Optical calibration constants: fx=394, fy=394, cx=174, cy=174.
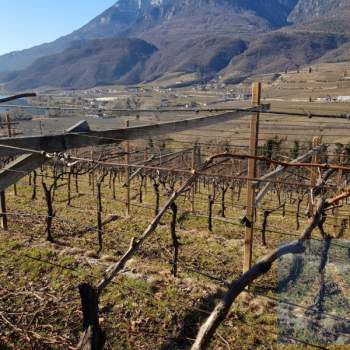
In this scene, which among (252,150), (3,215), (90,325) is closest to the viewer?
(90,325)

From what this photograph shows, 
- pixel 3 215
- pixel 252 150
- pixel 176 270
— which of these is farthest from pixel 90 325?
pixel 3 215

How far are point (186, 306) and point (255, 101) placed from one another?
3.34m

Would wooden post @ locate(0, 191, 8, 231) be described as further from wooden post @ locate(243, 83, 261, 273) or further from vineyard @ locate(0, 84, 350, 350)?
wooden post @ locate(243, 83, 261, 273)

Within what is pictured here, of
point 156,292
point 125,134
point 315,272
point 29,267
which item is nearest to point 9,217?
point 29,267

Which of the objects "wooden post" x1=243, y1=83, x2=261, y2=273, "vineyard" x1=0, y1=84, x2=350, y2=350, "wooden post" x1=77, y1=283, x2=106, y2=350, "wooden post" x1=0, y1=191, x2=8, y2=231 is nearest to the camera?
"wooden post" x1=77, y1=283, x2=106, y2=350

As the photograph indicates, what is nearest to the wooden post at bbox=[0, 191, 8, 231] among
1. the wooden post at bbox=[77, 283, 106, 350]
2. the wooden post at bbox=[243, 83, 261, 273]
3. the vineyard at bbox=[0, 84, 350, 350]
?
the vineyard at bbox=[0, 84, 350, 350]

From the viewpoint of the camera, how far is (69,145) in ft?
12.9

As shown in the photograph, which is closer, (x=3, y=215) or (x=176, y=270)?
(x=176, y=270)

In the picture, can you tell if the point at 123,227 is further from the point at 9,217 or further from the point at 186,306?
the point at 186,306

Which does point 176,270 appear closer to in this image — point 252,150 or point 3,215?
point 252,150

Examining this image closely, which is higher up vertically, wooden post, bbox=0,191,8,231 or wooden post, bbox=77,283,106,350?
wooden post, bbox=77,283,106,350

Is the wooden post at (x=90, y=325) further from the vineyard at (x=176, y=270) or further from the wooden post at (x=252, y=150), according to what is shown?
the wooden post at (x=252, y=150)

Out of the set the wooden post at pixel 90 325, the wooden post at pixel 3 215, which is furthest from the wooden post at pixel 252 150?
the wooden post at pixel 3 215

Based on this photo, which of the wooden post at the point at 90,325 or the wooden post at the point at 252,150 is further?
the wooden post at the point at 252,150
